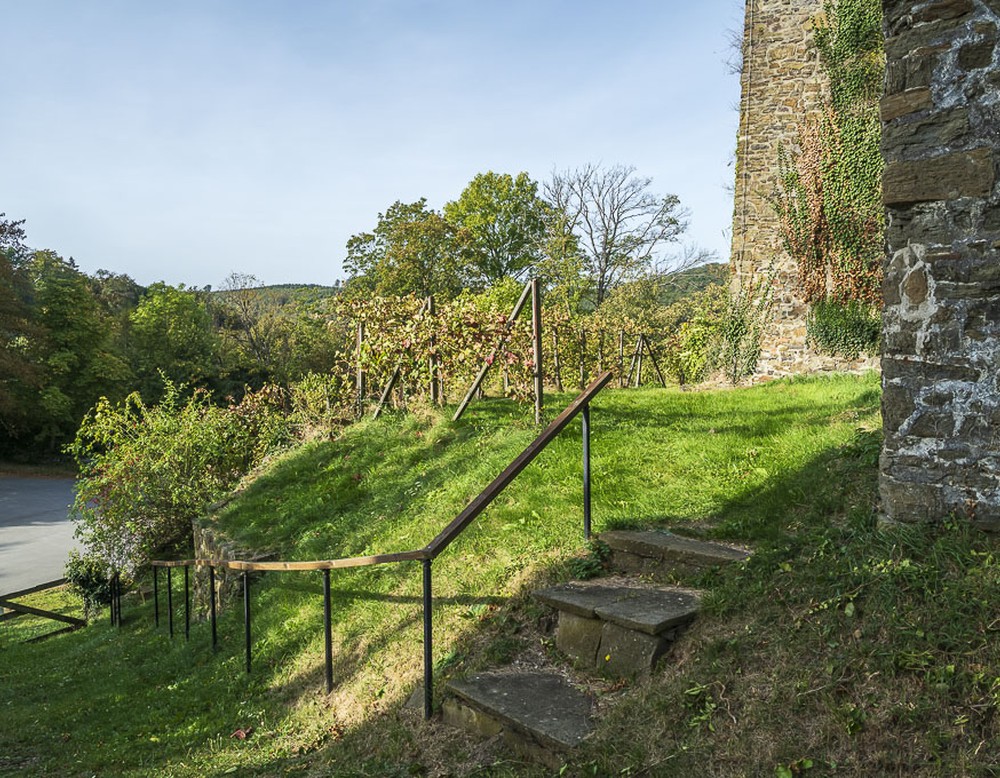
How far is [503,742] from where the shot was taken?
11.1ft

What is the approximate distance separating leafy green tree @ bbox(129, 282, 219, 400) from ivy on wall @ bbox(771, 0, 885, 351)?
104ft

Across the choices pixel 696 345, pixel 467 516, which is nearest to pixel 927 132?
pixel 467 516

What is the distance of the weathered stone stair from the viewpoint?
128 inches

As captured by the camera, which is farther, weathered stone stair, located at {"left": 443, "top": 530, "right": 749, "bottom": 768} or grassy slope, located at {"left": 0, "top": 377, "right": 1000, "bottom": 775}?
weathered stone stair, located at {"left": 443, "top": 530, "right": 749, "bottom": 768}

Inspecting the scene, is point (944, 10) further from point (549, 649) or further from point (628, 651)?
point (549, 649)

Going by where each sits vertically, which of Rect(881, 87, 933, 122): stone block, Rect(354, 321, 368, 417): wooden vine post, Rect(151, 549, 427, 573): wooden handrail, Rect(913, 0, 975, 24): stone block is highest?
Rect(913, 0, 975, 24): stone block

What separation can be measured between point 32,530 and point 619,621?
68.1 feet

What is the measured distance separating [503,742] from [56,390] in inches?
1316

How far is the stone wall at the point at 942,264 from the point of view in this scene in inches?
128

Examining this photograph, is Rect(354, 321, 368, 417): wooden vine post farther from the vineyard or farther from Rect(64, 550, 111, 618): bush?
Rect(64, 550, 111, 618): bush

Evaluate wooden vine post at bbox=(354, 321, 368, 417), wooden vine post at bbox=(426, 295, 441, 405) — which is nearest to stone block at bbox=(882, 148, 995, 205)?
wooden vine post at bbox=(426, 295, 441, 405)

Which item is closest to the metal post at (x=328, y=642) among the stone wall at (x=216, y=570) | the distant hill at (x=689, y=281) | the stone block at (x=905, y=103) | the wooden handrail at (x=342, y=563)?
the wooden handrail at (x=342, y=563)

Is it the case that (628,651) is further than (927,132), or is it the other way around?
(628,651)

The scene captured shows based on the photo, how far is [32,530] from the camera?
64.5 feet
